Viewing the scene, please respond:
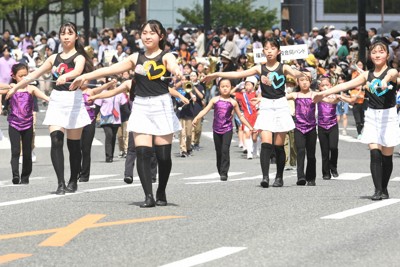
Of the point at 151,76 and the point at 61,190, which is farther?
the point at 61,190

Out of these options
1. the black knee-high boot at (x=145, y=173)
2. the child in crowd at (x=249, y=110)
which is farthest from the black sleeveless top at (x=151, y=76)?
the child in crowd at (x=249, y=110)

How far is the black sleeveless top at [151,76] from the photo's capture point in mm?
14180

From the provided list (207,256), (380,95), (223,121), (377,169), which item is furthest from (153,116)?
(223,121)

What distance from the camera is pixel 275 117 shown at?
17.2 meters

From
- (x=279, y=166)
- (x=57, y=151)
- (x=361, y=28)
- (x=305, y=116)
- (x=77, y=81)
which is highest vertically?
(x=361, y=28)

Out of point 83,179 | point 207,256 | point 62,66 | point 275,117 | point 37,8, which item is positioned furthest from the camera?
point 37,8

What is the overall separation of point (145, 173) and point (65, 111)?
2.09m

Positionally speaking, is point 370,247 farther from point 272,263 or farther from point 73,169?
point 73,169

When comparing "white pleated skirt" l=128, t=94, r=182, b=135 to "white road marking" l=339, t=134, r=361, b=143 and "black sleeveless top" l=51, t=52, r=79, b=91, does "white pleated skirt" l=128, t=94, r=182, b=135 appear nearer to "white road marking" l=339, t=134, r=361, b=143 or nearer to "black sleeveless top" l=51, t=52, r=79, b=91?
"black sleeveless top" l=51, t=52, r=79, b=91

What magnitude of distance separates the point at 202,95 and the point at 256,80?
1244mm

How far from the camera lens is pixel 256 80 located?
28.5m

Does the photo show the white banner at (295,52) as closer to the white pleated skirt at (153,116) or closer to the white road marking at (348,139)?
the white pleated skirt at (153,116)

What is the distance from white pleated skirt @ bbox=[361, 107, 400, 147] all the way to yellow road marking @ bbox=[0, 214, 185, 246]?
2981 millimetres

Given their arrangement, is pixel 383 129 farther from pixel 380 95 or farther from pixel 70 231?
pixel 70 231
